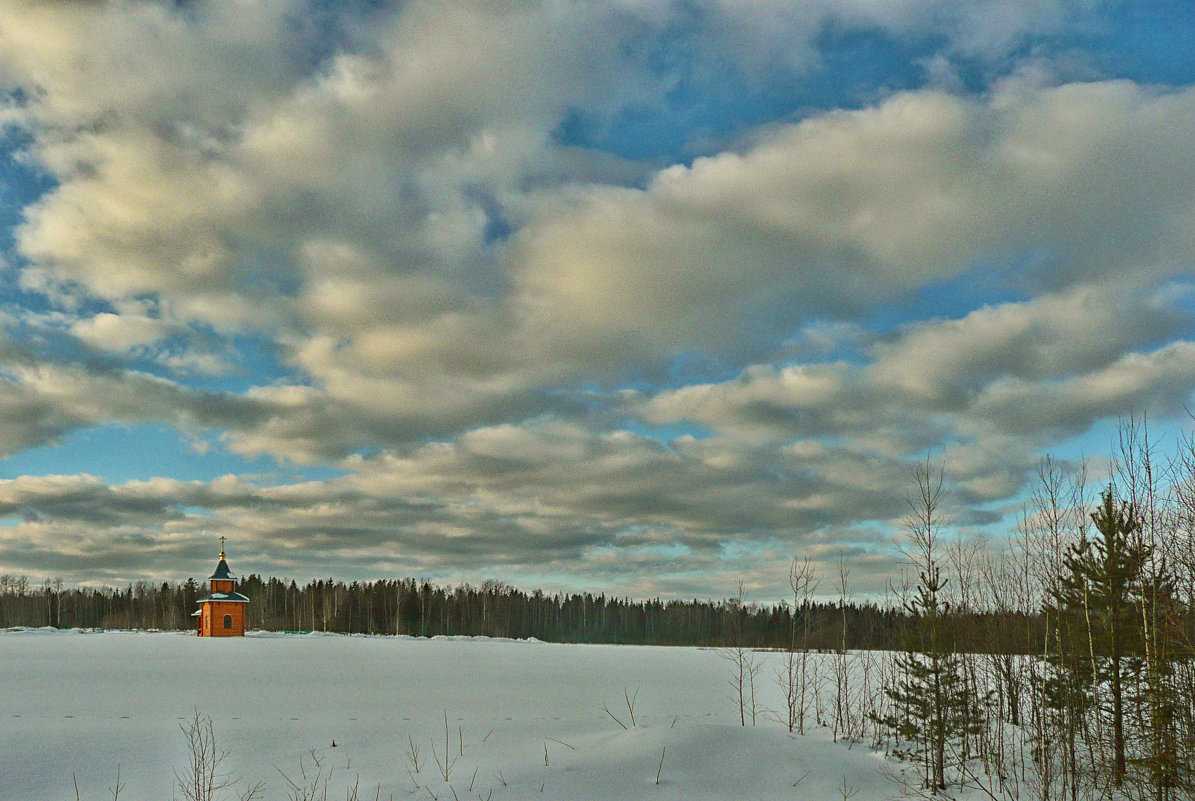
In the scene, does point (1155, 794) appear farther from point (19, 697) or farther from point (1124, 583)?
point (19, 697)

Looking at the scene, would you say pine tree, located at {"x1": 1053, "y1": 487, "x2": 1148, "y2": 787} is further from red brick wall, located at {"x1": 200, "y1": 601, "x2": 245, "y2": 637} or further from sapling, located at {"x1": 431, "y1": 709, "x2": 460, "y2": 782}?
red brick wall, located at {"x1": 200, "y1": 601, "x2": 245, "y2": 637}

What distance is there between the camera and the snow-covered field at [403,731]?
16.7 meters

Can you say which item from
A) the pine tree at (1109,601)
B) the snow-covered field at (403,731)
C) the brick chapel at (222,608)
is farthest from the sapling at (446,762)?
the brick chapel at (222,608)

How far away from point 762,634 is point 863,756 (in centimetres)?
9674

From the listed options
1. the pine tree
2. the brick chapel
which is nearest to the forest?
the pine tree

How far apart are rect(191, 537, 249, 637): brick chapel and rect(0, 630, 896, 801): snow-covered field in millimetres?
23787

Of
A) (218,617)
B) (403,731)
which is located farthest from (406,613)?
(403,731)

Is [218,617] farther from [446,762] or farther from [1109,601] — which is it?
[1109,601]

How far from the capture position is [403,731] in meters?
26.9

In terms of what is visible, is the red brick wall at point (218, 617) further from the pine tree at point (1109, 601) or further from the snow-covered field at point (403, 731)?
the pine tree at point (1109, 601)

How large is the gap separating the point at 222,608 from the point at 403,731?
63.7 metres

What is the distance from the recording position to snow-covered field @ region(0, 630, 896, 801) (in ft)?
54.7

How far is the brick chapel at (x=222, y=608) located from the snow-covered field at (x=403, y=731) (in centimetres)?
2379

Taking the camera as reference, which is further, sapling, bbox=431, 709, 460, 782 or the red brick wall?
the red brick wall
